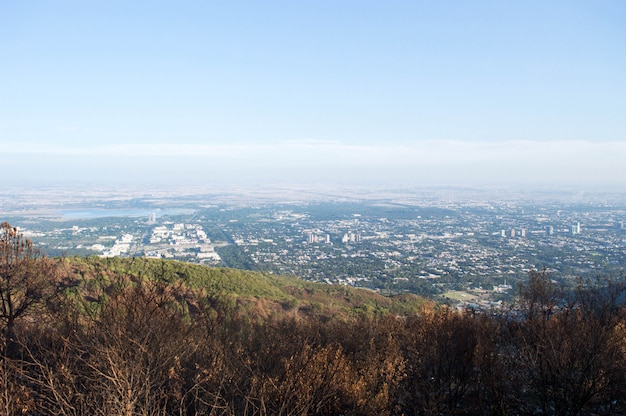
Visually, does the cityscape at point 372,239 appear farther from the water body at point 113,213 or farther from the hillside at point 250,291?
the hillside at point 250,291

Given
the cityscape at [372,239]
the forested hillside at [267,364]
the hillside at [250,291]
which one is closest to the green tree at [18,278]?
the forested hillside at [267,364]

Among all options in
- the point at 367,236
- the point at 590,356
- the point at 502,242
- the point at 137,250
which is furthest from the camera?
the point at 367,236

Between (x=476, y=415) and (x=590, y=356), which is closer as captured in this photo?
(x=590, y=356)

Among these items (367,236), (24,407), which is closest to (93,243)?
(367,236)

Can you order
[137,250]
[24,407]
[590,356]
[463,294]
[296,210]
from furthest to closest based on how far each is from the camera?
[296,210], [137,250], [463,294], [590,356], [24,407]

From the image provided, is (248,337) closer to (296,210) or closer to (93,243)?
(93,243)

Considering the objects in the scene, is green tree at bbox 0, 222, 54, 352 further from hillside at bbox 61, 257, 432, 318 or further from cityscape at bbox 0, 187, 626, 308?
cityscape at bbox 0, 187, 626, 308
